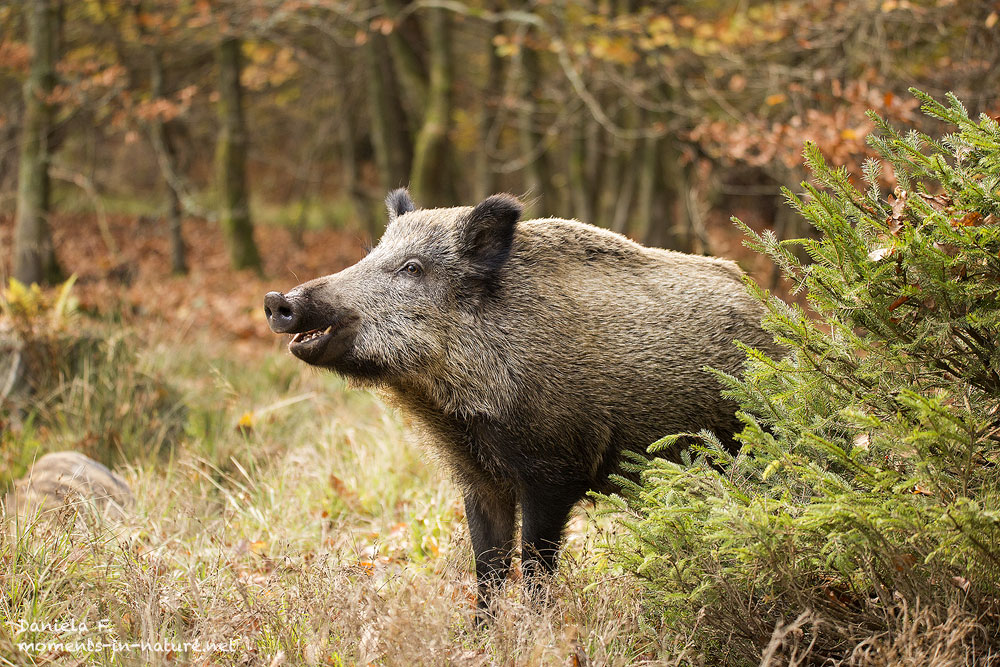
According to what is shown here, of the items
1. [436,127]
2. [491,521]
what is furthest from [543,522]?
[436,127]

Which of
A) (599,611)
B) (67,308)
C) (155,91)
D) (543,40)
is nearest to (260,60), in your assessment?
(155,91)

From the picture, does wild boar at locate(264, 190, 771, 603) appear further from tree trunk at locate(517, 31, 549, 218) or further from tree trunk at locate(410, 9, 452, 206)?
tree trunk at locate(517, 31, 549, 218)

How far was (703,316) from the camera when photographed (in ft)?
13.5

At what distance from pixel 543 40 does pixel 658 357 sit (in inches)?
376

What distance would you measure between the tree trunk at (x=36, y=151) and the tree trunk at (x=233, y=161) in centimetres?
525

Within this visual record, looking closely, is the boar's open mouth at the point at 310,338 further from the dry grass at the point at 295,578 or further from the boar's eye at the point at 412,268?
the dry grass at the point at 295,578

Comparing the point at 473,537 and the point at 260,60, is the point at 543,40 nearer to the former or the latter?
the point at 260,60

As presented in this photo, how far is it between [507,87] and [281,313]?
1251cm

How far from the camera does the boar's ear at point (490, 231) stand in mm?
3887

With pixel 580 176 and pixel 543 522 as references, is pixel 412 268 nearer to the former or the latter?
pixel 543 522

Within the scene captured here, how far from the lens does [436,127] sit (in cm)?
1184

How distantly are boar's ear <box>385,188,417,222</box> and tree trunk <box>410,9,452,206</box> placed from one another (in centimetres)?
708

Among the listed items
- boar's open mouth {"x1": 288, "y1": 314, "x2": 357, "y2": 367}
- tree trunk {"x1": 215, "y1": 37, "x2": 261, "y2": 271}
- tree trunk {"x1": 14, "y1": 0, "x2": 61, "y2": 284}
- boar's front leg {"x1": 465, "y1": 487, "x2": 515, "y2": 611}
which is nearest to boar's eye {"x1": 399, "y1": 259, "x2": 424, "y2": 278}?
boar's open mouth {"x1": 288, "y1": 314, "x2": 357, "y2": 367}

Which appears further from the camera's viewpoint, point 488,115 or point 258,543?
point 488,115
